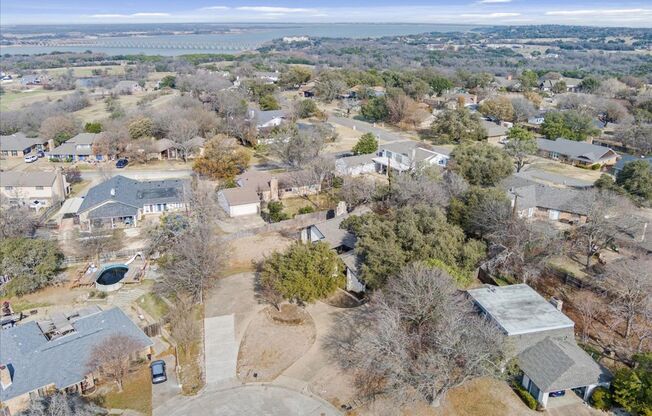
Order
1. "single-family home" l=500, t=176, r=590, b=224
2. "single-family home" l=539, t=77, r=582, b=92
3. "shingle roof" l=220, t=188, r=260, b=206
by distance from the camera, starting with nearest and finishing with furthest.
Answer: "single-family home" l=500, t=176, r=590, b=224 → "shingle roof" l=220, t=188, r=260, b=206 → "single-family home" l=539, t=77, r=582, b=92

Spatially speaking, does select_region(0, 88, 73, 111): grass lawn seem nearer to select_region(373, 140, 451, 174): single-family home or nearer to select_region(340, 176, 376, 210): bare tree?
select_region(373, 140, 451, 174): single-family home

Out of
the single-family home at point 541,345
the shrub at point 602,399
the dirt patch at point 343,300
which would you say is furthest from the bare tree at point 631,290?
the dirt patch at point 343,300

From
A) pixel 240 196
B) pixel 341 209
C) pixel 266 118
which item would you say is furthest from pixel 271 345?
pixel 266 118

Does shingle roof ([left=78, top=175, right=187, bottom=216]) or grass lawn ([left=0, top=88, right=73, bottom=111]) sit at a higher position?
grass lawn ([left=0, top=88, right=73, bottom=111])

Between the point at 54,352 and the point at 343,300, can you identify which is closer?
the point at 54,352

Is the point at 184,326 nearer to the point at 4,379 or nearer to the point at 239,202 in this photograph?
the point at 4,379

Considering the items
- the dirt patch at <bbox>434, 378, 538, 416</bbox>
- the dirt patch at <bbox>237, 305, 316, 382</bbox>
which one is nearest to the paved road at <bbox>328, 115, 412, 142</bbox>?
the dirt patch at <bbox>237, 305, 316, 382</bbox>

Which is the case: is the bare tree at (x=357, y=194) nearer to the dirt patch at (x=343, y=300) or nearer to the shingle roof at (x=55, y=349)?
the dirt patch at (x=343, y=300)
